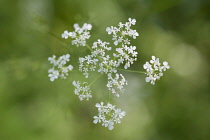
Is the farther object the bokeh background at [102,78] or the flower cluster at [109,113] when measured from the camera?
the bokeh background at [102,78]

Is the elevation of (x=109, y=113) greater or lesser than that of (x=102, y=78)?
lesser

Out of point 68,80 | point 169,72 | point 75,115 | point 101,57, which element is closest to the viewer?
point 101,57

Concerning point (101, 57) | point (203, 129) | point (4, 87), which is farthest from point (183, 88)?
point (4, 87)

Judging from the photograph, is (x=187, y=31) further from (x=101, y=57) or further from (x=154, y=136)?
(x=101, y=57)

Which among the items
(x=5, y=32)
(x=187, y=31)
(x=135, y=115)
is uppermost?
(x=187, y=31)

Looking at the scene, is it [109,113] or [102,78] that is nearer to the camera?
[109,113]

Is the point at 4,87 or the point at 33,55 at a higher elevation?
the point at 33,55

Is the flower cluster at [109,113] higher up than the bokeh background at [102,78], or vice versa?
the bokeh background at [102,78]

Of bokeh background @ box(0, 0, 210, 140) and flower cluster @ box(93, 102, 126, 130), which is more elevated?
bokeh background @ box(0, 0, 210, 140)
